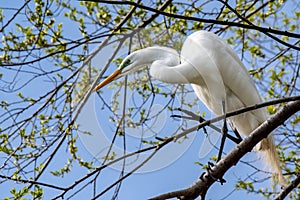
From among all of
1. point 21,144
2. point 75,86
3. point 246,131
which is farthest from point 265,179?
point 21,144

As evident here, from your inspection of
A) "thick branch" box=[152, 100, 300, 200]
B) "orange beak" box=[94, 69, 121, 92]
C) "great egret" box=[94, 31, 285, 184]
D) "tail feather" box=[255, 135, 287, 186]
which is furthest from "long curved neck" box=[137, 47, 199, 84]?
"thick branch" box=[152, 100, 300, 200]

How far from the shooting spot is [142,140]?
8.11 ft

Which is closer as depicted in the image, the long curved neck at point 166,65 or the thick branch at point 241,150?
the thick branch at point 241,150

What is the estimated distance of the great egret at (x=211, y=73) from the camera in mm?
2492

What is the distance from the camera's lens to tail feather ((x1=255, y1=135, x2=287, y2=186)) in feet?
Result: 8.42

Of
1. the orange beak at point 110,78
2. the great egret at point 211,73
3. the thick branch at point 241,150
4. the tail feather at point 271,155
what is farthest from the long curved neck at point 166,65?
the thick branch at point 241,150

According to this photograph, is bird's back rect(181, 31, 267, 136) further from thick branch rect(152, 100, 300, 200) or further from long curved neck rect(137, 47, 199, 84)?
thick branch rect(152, 100, 300, 200)

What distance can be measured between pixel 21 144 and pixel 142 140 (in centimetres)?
64

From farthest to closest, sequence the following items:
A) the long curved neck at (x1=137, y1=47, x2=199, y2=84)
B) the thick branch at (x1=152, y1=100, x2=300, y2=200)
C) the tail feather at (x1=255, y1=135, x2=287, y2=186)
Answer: the tail feather at (x1=255, y1=135, x2=287, y2=186) < the long curved neck at (x1=137, y1=47, x2=199, y2=84) < the thick branch at (x1=152, y1=100, x2=300, y2=200)

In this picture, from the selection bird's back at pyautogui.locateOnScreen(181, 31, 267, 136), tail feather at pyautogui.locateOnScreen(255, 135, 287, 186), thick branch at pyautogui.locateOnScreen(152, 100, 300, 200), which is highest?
bird's back at pyautogui.locateOnScreen(181, 31, 267, 136)

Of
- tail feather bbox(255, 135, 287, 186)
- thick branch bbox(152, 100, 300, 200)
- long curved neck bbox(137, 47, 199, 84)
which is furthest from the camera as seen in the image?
tail feather bbox(255, 135, 287, 186)

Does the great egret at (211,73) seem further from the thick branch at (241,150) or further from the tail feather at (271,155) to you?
the thick branch at (241,150)

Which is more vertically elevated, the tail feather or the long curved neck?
the long curved neck

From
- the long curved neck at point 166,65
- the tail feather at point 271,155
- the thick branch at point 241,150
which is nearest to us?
the thick branch at point 241,150
